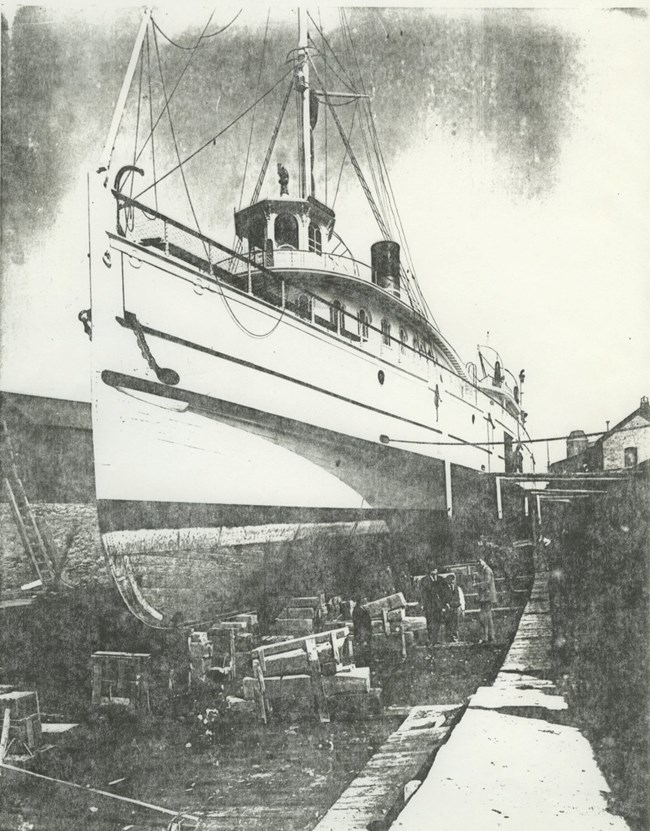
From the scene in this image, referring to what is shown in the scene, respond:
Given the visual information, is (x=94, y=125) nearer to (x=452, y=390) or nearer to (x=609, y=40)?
(x=609, y=40)

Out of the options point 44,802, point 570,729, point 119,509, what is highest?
point 119,509

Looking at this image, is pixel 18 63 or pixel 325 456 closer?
pixel 18 63

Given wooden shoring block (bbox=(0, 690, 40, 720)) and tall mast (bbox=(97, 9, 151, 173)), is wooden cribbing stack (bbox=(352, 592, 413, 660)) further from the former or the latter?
tall mast (bbox=(97, 9, 151, 173))

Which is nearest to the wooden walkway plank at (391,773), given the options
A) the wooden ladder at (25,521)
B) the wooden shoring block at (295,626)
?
the wooden shoring block at (295,626)

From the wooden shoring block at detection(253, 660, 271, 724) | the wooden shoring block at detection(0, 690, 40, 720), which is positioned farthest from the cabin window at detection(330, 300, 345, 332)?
the wooden shoring block at detection(0, 690, 40, 720)

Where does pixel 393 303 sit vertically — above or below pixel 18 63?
below

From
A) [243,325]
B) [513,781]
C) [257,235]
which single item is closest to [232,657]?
[513,781]

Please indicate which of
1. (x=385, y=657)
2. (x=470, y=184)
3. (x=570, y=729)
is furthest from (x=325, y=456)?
(x=570, y=729)

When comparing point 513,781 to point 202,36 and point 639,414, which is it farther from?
point 202,36
